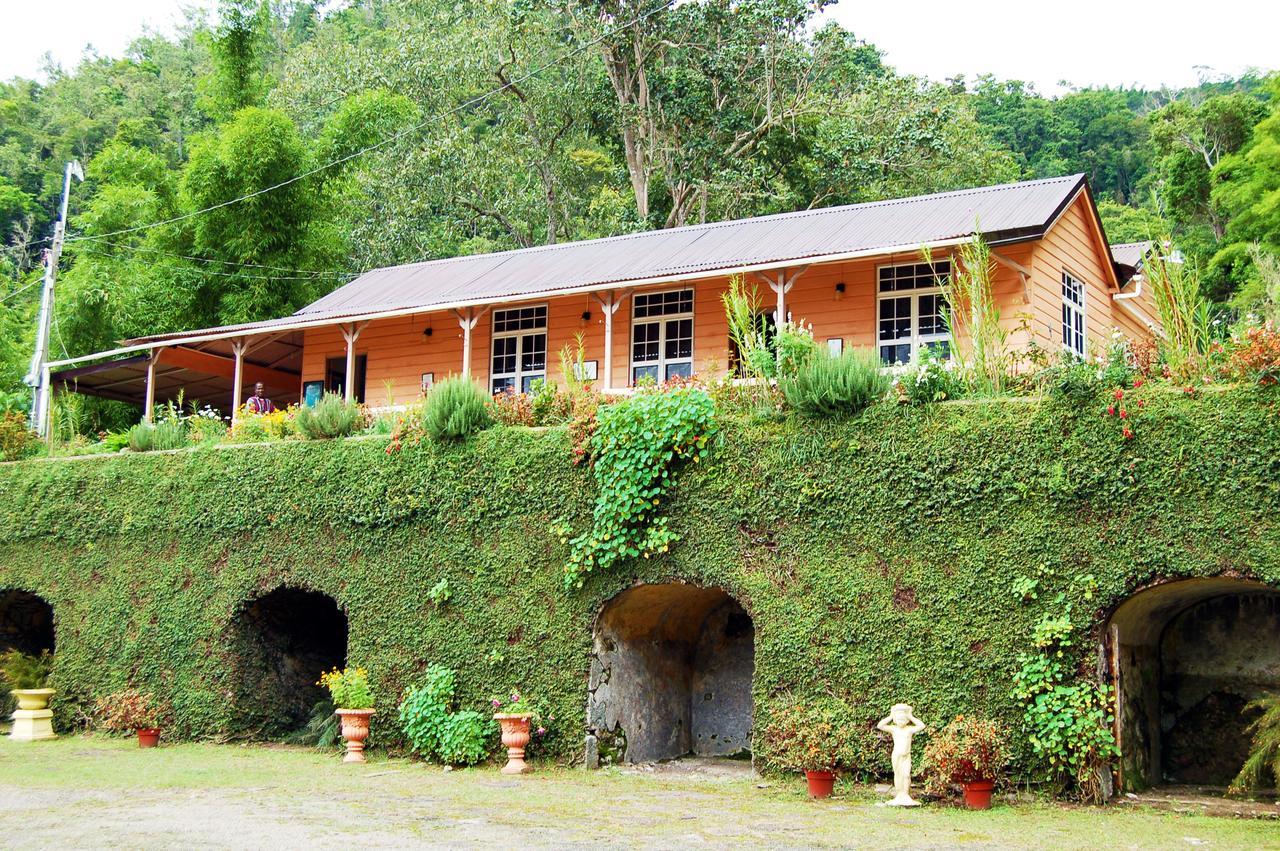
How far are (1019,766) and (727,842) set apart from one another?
3528mm

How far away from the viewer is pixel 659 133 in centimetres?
3294

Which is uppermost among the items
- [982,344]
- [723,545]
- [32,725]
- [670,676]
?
[982,344]

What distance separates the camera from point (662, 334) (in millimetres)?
18984

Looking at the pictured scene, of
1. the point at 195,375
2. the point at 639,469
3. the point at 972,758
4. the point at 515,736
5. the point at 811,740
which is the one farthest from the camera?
the point at 195,375

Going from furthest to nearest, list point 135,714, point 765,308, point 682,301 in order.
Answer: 1. point 682,301
2. point 765,308
3. point 135,714

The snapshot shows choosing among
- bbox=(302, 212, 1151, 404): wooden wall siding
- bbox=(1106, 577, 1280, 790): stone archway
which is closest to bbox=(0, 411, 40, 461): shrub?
bbox=(302, 212, 1151, 404): wooden wall siding

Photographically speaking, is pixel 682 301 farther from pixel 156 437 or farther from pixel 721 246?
pixel 156 437

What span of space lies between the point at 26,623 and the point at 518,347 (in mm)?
9775

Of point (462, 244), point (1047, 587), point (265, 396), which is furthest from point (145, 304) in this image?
point (1047, 587)

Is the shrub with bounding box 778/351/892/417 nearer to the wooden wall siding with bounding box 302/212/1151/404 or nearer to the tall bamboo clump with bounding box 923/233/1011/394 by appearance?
the tall bamboo clump with bounding box 923/233/1011/394

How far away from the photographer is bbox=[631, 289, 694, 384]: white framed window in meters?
18.8

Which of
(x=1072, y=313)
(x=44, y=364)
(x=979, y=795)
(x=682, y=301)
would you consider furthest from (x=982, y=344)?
(x=44, y=364)

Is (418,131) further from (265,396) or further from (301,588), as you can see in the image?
(301,588)

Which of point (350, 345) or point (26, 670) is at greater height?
point (350, 345)
